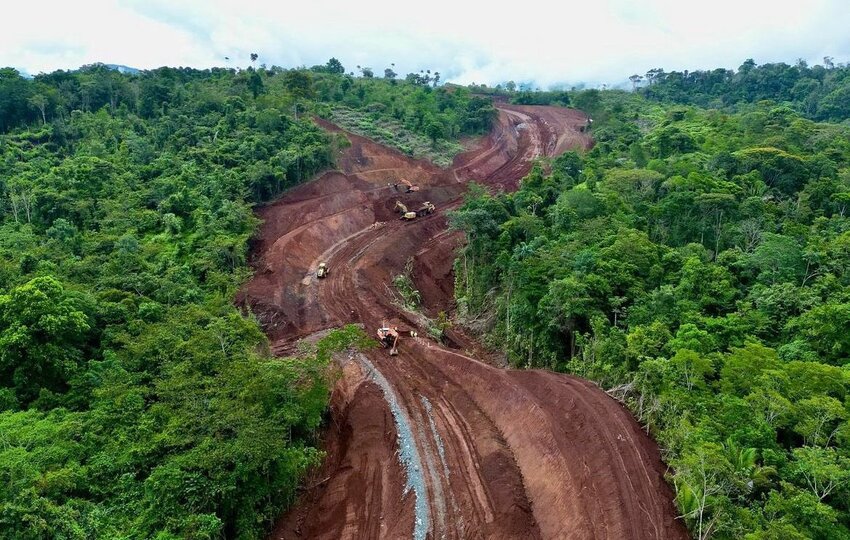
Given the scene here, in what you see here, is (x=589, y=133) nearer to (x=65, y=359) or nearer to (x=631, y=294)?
(x=631, y=294)

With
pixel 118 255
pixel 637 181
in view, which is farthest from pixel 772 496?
pixel 118 255

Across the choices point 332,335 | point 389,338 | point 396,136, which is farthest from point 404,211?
point 332,335

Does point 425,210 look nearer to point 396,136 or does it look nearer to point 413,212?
point 413,212

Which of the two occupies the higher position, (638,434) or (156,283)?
(156,283)

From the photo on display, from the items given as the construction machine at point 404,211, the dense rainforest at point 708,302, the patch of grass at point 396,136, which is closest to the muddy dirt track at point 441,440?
the dense rainforest at point 708,302

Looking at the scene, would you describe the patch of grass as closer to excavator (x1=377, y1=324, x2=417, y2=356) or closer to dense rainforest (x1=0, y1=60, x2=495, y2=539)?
dense rainforest (x1=0, y1=60, x2=495, y2=539)

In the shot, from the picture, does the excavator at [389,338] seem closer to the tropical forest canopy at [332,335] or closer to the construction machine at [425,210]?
the tropical forest canopy at [332,335]
